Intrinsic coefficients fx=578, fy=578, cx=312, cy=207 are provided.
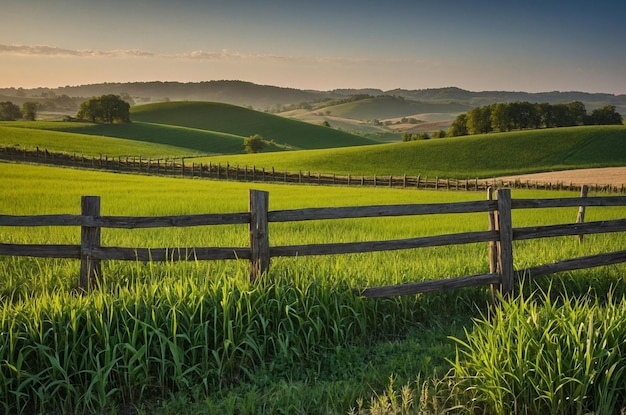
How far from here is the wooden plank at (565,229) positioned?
367 inches

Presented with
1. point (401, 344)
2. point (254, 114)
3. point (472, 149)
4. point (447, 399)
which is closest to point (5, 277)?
point (401, 344)

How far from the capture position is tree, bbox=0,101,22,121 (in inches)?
4135

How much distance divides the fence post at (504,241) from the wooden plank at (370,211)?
0.17 metres

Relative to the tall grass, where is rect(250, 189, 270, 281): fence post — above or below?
above

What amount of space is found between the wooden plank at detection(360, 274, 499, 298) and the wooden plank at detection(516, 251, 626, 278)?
688 millimetres

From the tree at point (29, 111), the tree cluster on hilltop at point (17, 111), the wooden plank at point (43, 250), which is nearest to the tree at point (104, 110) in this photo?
the tree at point (29, 111)

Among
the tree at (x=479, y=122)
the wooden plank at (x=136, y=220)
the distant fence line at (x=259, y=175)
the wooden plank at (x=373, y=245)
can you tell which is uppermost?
the tree at (x=479, y=122)

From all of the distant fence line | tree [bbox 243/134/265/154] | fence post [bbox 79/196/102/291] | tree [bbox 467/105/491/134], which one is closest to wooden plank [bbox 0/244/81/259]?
fence post [bbox 79/196/102/291]

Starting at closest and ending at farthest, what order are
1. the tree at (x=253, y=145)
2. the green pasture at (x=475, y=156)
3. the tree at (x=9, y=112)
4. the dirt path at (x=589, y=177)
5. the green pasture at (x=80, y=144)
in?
the dirt path at (x=589, y=177) → the green pasture at (x=475, y=156) → the green pasture at (x=80, y=144) → the tree at (x=253, y=145) → the tree at (x=9, y=112)

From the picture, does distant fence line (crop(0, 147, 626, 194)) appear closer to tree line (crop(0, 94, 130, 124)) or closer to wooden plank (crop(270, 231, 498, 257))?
wooden plank (crop(270, 231, 498, 257))

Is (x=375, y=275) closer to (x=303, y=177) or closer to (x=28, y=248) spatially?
(x=28, y=248)

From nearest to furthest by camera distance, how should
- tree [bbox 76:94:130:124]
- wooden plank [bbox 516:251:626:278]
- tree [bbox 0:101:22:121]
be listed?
wooden plank [bbox 516:251:626:278] < tree [bbox 0:101:22:121] < tree [bbox 76:94:130:124]

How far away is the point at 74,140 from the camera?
251 ft

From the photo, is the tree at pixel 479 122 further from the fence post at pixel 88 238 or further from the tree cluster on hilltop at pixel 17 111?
the fence post at pixel 88 238
